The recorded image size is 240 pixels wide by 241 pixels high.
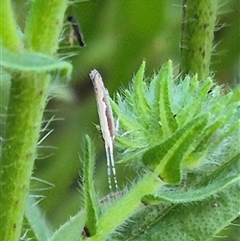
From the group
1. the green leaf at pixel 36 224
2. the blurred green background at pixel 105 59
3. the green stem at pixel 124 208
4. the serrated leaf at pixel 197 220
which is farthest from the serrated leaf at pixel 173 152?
the blurred green background at pixel 105 59

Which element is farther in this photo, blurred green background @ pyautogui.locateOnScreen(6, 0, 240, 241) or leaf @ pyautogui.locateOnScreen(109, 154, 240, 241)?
blurred green background @ pyautogui.locateOnScreen(6, 0, 240, 241)

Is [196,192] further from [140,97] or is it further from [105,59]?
[105,59]

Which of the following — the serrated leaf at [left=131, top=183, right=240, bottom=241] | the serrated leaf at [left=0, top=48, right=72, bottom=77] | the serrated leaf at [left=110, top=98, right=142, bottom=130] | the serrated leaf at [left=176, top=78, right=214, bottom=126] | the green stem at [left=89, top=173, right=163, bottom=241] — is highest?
the serrated leaf at [left=0, top=48, right=72, bottom=77]

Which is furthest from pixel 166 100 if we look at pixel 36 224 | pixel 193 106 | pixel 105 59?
pixel 105 59

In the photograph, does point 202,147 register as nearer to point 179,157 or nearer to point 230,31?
point 179,157

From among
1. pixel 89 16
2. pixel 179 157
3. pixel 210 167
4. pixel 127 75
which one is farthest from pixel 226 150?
pixel 89 16

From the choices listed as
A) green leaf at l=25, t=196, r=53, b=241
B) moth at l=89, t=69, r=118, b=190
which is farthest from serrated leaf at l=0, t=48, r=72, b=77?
green leaf at l=25, t=196, r=53, b=241

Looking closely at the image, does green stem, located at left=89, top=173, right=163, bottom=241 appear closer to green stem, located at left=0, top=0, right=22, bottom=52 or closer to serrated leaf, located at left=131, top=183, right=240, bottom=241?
serrated leaf, located at left=131, top=183, right=240, bottom=241

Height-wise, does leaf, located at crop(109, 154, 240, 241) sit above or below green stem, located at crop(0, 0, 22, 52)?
below

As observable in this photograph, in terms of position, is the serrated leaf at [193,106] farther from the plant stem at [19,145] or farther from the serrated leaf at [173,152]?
the plant stem at [19,145]
